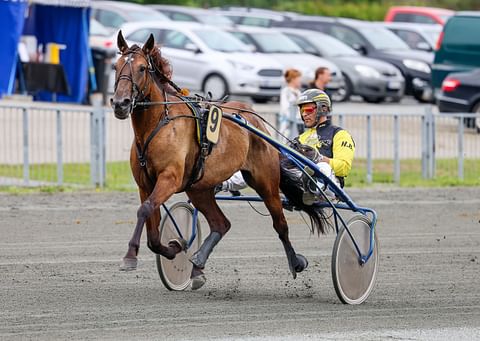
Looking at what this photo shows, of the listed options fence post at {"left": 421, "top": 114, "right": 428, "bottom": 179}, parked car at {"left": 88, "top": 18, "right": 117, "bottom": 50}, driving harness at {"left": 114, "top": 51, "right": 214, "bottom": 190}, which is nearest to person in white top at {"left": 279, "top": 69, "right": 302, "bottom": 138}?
fence post at {"left": 421, "top": 114, "right": 428, "bottom": 179}

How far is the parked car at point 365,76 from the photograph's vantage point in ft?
90.3

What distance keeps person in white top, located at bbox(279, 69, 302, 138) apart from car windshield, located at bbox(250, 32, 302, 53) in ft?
33.6

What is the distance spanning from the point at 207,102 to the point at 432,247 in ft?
11.4

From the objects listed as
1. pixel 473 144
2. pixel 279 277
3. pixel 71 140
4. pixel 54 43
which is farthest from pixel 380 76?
pixel 279 277

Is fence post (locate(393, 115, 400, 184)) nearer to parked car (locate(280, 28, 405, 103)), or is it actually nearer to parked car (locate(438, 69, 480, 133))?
parked car (locate(438, 69, 480, 133))

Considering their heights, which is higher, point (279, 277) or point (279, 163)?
point (279, 163)

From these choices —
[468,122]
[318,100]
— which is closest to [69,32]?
[468,122]

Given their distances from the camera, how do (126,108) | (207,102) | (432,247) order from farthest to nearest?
(432,247)
(207,102)
(126,108)

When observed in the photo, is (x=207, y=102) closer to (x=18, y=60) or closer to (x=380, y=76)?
(x=18, y=60)

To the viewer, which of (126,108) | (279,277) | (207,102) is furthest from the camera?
(279,277)

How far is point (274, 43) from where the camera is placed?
2780 centimetres

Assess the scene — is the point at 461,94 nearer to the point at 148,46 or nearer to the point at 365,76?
the point at 365,76

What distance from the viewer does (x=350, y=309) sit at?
26.8 ft

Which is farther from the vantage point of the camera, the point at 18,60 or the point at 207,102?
the point at 18,60
